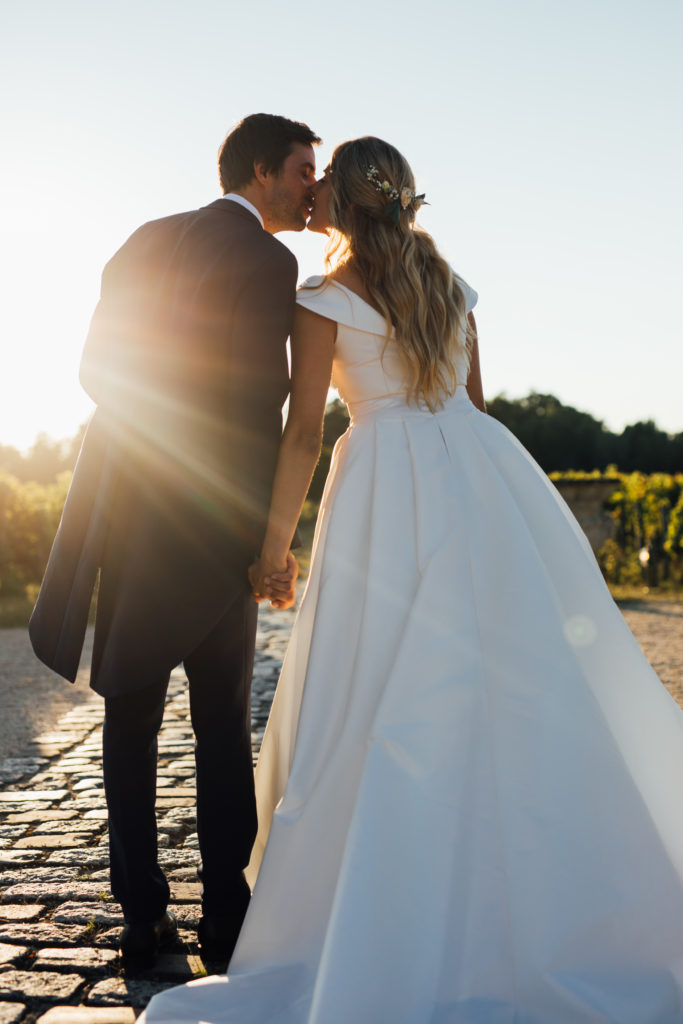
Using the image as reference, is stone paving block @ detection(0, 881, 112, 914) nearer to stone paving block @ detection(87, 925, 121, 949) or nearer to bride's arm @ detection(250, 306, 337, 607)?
stone paving block @ detection(87, 925, 121, 949)

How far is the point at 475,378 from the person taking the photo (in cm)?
311

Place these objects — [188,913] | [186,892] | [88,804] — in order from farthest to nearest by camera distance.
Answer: [88,804] → [186,892] → [188,913]

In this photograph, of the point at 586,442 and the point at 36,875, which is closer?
the point at 36,875

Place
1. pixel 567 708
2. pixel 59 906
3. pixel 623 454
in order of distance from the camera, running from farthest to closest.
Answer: pixel 623 454, pixel 59 906, pixel 567 708

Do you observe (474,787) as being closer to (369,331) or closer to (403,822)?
(403,822)

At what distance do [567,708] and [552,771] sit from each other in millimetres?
166

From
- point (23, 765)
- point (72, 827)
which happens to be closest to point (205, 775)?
point (72, 827)

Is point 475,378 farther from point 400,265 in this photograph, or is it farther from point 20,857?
point 20,857

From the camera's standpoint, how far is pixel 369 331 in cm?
263

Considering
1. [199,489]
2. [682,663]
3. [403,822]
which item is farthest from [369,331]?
[682,663]

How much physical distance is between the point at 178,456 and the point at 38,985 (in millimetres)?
1502

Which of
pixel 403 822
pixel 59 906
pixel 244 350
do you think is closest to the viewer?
pixel 403 822

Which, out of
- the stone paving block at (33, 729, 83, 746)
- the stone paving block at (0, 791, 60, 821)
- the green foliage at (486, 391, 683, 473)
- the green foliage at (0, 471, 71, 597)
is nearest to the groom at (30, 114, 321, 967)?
the stone paving block at (0, 791, 60, 821)

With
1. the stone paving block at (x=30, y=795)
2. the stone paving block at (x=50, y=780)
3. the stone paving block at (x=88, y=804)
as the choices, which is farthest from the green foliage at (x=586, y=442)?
the stone paving block at (x=88, y=804)
